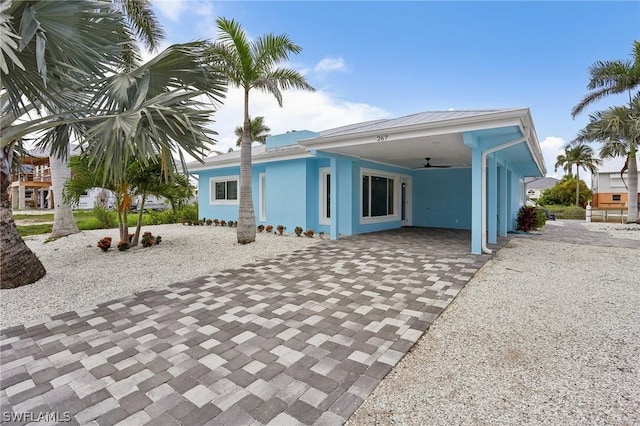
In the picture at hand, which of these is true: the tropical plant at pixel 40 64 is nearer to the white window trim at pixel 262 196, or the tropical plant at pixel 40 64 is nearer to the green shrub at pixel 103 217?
the white window trim at pixel 262 196

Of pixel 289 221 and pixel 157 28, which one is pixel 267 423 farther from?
pixel 157 28

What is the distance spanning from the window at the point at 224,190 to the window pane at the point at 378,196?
6713 mm

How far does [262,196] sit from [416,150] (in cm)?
693

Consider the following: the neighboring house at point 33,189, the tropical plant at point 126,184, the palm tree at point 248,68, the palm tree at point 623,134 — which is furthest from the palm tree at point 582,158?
the neighboring house at point 33,189

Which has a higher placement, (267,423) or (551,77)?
(551,77)

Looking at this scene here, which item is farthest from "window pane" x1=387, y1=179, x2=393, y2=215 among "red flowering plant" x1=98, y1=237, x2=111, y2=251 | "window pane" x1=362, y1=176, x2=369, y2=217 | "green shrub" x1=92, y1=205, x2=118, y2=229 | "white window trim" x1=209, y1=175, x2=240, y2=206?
"green shrub" x1=92, y1=205, x2=118, y2=229

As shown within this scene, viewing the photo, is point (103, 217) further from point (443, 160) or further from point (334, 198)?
point (443, 160)

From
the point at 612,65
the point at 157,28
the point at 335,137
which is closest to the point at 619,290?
the point at 335,137

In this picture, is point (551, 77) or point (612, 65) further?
point (612, 65)

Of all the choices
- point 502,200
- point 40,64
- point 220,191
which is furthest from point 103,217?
point 502,200

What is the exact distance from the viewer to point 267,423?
7.06 feet

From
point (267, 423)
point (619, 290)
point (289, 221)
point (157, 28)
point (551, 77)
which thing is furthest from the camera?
point (551, 77)

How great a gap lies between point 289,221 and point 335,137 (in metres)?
4.54

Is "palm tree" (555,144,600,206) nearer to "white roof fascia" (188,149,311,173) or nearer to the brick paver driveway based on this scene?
"white roof fascia" (188,149,311,173)
